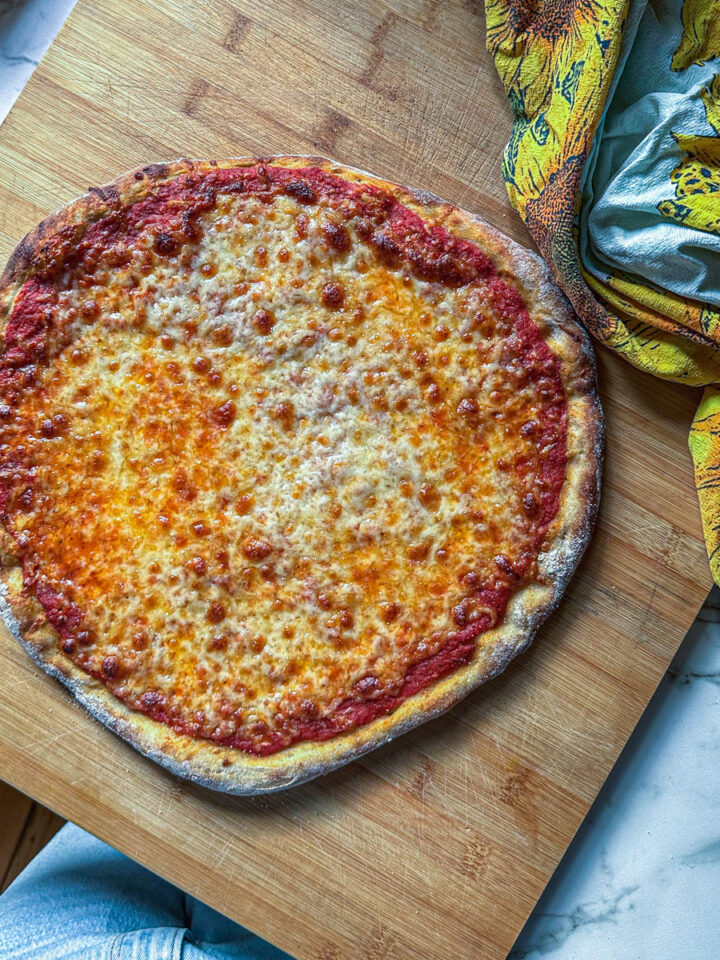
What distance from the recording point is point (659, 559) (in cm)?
258

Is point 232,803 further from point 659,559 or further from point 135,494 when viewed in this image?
point 659,559

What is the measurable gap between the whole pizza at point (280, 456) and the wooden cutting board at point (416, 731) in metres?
0.16

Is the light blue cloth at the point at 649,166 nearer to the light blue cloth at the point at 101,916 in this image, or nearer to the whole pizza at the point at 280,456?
the whole pizza at the point at 280,456

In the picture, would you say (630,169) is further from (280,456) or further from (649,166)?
(280,456)

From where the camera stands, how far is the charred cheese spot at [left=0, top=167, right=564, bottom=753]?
8.00ft

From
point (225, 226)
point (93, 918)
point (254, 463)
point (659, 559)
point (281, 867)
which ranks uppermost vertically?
point (225, 226)

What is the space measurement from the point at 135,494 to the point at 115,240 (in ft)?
2.74

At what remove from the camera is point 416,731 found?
252cm

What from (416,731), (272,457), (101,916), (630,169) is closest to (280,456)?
(272,457)

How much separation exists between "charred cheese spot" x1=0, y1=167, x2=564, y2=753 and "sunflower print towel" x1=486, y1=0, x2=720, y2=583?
298 millimetres

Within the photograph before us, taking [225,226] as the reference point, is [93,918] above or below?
below

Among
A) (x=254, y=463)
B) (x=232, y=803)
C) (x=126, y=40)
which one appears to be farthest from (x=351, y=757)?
(x=126, y=40)

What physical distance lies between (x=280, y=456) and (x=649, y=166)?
4.72 ft

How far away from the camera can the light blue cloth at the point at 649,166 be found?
229cm
